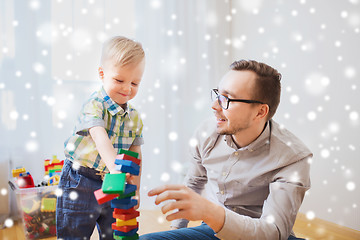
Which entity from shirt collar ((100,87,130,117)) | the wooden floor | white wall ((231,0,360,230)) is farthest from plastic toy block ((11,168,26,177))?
white wall ((231,0,360,230))

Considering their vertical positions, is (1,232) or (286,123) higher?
Result: (286,123)

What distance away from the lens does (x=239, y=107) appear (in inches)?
48.9

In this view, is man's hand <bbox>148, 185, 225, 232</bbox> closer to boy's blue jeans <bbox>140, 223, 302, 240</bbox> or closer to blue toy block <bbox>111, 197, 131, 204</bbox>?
blue toy block <bbox>111, 197, 131, 204</bbox>

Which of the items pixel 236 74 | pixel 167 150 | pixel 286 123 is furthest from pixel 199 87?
pixel 236 74

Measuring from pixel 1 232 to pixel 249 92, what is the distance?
1823 millimetres

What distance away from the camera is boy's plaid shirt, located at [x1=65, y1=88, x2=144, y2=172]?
3.97 ft

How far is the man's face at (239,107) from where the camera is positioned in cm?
124

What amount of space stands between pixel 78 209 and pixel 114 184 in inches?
24.2

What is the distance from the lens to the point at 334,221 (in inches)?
84.0

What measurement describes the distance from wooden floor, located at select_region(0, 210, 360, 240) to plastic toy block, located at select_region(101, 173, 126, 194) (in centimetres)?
142

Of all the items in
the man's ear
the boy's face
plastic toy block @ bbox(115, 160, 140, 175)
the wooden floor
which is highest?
the boy's face

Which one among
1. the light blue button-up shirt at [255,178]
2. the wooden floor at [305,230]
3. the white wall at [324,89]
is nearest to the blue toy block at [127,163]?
the light blue button-up shirt at [255,178]

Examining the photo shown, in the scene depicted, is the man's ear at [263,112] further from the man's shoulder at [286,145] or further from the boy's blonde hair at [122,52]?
the boy's blonde hair at [122,52]

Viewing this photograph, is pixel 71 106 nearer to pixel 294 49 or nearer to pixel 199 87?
pixel 199 87
